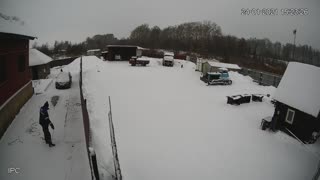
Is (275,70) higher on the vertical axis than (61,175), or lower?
higher

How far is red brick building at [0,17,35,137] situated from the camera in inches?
398

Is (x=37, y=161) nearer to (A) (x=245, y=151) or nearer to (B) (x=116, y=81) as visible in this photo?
(A) (x=245, y=151)

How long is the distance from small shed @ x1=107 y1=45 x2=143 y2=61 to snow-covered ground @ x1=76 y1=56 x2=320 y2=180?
17618 mm

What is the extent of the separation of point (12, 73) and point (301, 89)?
1500 centimetres

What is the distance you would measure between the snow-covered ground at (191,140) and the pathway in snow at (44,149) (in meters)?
0.73

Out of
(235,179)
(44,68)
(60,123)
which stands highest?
(44,68)

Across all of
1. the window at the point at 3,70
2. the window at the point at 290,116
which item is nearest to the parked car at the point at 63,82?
the window at the point at 3,70

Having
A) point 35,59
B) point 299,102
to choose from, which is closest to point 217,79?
point 299,102

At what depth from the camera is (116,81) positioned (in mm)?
21203

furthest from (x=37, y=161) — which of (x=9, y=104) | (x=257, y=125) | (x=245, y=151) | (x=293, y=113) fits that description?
(x=293, y=113)

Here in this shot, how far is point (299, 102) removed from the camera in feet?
36.1

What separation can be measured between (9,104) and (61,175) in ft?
19.4
